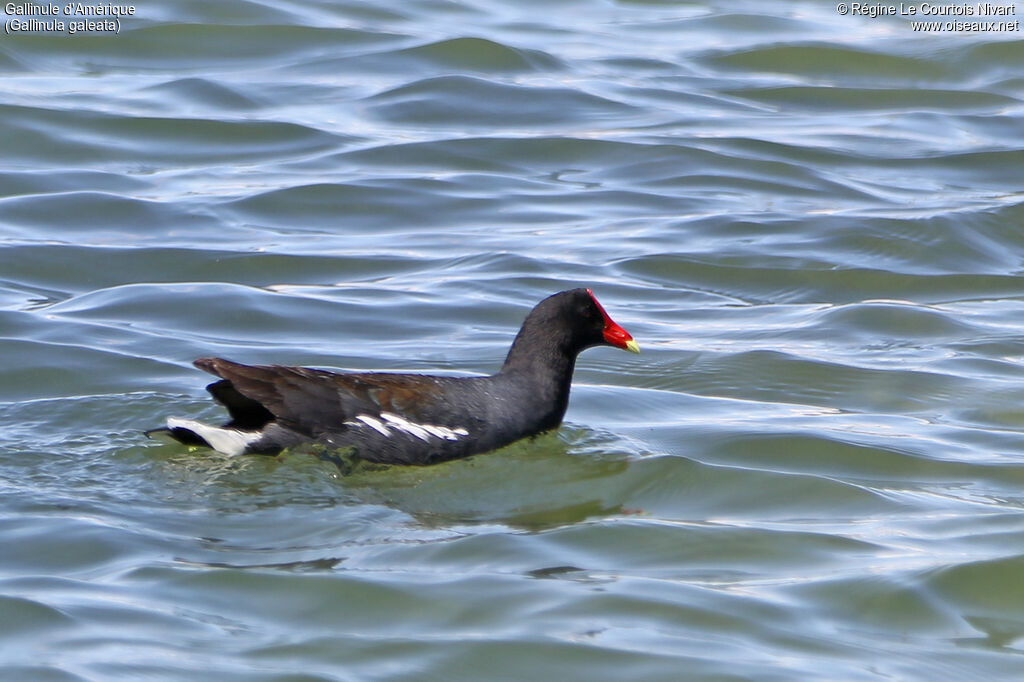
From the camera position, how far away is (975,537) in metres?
6.67

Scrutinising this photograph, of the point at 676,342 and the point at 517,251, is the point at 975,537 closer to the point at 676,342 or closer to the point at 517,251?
the point at 676,342

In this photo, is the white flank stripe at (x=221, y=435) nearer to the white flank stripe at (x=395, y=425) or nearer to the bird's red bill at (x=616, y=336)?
the white flank stripe at (x=395, y=425)

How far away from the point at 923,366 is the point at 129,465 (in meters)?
Result: 4.69

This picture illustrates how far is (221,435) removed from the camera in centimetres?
728

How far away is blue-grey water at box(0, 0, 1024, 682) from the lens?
5676 millimetres

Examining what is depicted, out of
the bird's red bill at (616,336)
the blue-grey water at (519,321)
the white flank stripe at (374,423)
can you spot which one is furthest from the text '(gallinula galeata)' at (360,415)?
the bird's red bill at (616,336)

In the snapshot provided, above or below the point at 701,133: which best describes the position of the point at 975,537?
below

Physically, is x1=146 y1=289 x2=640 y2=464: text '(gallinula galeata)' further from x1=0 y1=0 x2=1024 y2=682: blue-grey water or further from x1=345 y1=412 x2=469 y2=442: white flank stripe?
x1=0 y1=0 x2=1024 y2=682: blue-grey water

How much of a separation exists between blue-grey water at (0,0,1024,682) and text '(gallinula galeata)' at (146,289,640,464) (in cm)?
12

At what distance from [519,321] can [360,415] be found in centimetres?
289

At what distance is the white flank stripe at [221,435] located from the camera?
7.17 metres

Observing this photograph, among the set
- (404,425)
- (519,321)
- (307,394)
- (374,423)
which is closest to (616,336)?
(404,425)

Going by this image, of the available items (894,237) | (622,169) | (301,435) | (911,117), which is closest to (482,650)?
(301,435)

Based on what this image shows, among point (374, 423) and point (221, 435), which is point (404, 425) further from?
point (221, 435)
